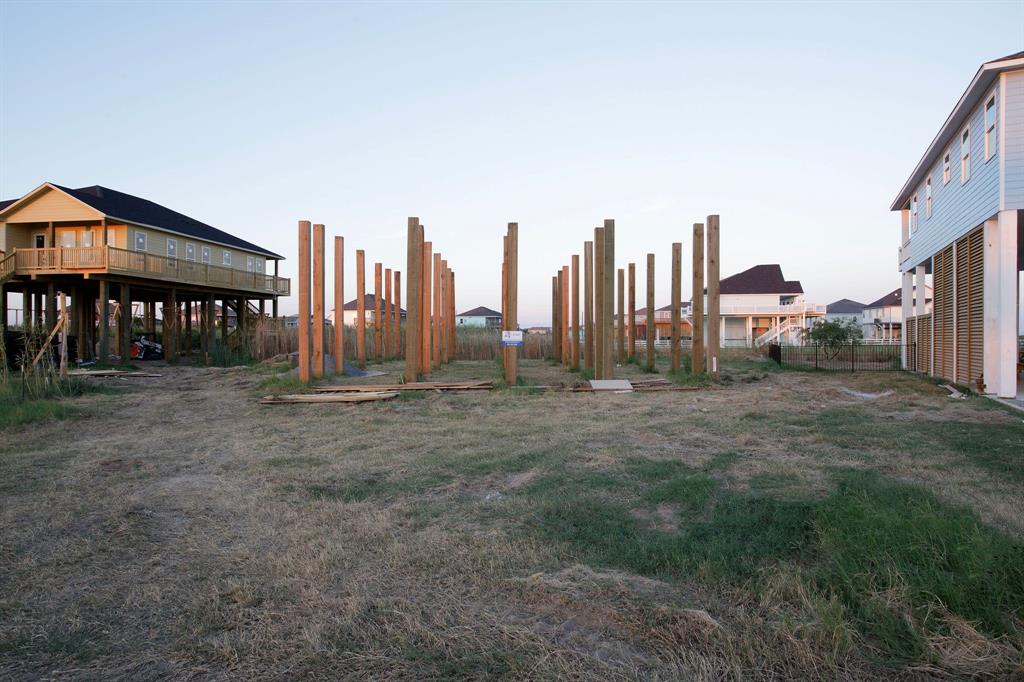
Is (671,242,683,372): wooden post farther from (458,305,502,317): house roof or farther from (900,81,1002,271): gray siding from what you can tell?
(458,305,502,317): house roof

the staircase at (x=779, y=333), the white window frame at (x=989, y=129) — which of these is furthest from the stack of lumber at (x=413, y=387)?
the staircase at (x=779, y=333)

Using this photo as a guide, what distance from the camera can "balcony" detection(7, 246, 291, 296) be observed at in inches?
927

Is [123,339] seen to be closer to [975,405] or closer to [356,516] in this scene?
[356,516]

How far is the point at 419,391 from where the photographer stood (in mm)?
12883

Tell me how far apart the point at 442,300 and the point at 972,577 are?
69.7ft

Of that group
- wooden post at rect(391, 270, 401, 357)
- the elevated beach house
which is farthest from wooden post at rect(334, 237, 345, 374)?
the elevated beach house

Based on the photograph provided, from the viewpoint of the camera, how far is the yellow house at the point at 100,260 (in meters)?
24.1

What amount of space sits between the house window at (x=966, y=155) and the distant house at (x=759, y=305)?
128 ft

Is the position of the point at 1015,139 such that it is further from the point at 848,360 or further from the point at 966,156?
the point at 848,360

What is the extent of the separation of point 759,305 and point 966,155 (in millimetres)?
44368

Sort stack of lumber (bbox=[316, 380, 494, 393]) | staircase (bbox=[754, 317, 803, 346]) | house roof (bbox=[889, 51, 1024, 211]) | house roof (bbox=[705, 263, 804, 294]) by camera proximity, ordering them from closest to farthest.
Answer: house roof (bbox=[889, 51, 1024, 211]), stack of lumber (bbox=[316, 380, 494, 393]), staircase (bbox=[754, 317, 803, 346]), house roof (bbox=[705, 263, 804, 294])

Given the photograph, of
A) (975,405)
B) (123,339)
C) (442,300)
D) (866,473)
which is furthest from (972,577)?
(123,339)

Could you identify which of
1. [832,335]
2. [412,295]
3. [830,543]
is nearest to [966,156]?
→ [412,295]

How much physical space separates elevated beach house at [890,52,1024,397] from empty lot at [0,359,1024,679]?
4.86 m
